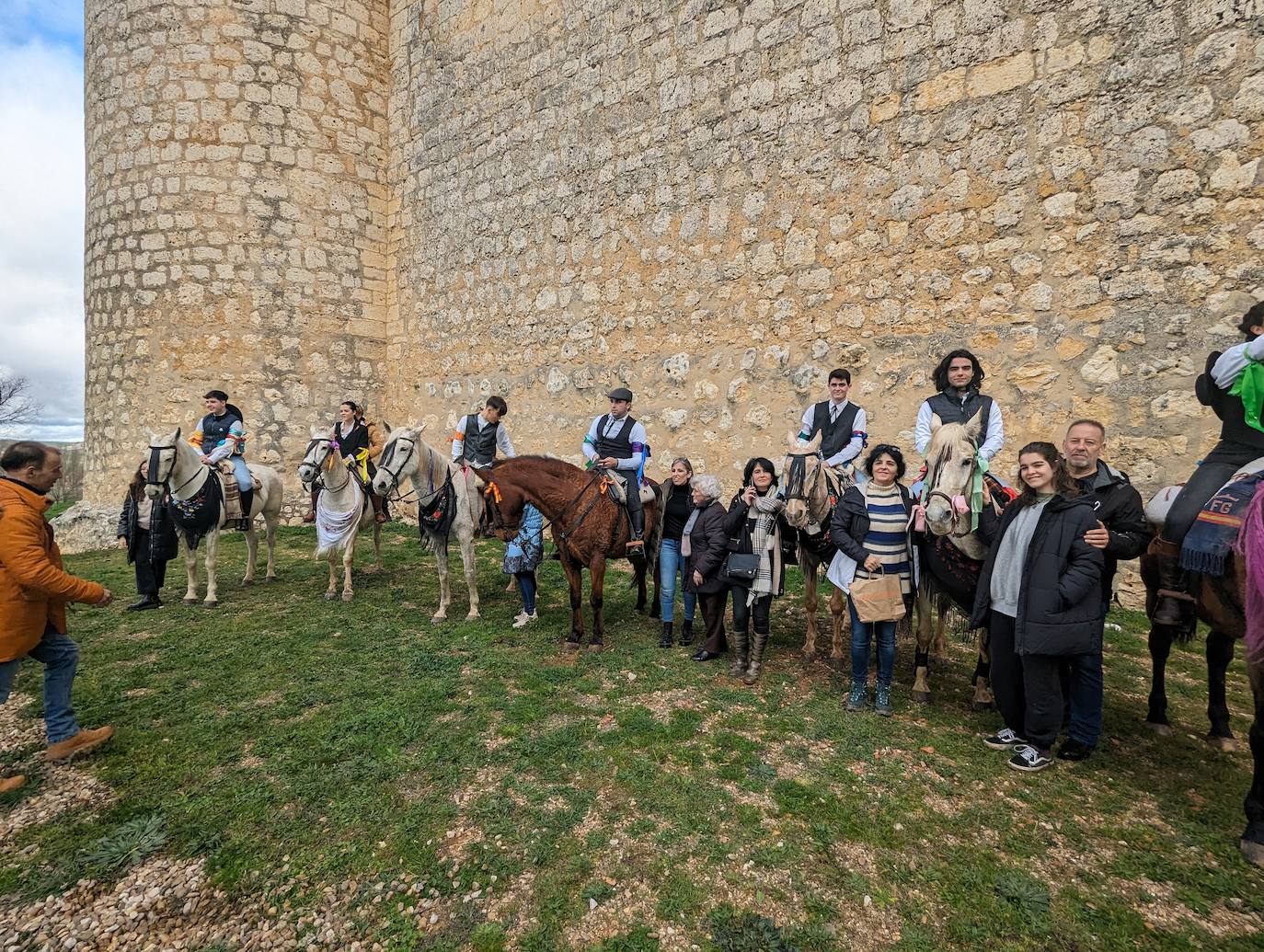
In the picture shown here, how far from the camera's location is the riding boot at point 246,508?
7172 millimetres

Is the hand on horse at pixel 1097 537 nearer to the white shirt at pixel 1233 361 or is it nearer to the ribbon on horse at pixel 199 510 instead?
the white shirt at pixel 1233 361

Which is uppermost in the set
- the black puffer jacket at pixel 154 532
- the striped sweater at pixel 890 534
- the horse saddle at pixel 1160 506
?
the horse saddle at pixel 1160 506

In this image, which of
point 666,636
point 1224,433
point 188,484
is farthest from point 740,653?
point 188,484

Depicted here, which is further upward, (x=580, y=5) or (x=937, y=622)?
(x=580, y=5)

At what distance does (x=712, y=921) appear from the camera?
240cm

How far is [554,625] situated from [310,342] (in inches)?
339

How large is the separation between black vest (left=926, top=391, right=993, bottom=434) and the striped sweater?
86cm

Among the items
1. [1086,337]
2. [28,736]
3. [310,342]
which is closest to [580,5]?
Answer: [310,342]

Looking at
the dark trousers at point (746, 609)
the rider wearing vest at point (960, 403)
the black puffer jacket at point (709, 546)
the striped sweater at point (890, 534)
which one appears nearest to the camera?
the striped sweater at point (890, 534)

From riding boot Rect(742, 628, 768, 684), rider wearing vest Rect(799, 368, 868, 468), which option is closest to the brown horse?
riding boot Rect(742, 628, 768, 684)

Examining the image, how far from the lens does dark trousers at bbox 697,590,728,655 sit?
16.3 feet

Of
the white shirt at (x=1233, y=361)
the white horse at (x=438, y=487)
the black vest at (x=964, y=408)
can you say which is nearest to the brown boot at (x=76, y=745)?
the white horse at (x=438, y=487)

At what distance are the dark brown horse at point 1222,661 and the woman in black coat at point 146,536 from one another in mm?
8628

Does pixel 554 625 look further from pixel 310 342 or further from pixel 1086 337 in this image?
pixel 310 342
